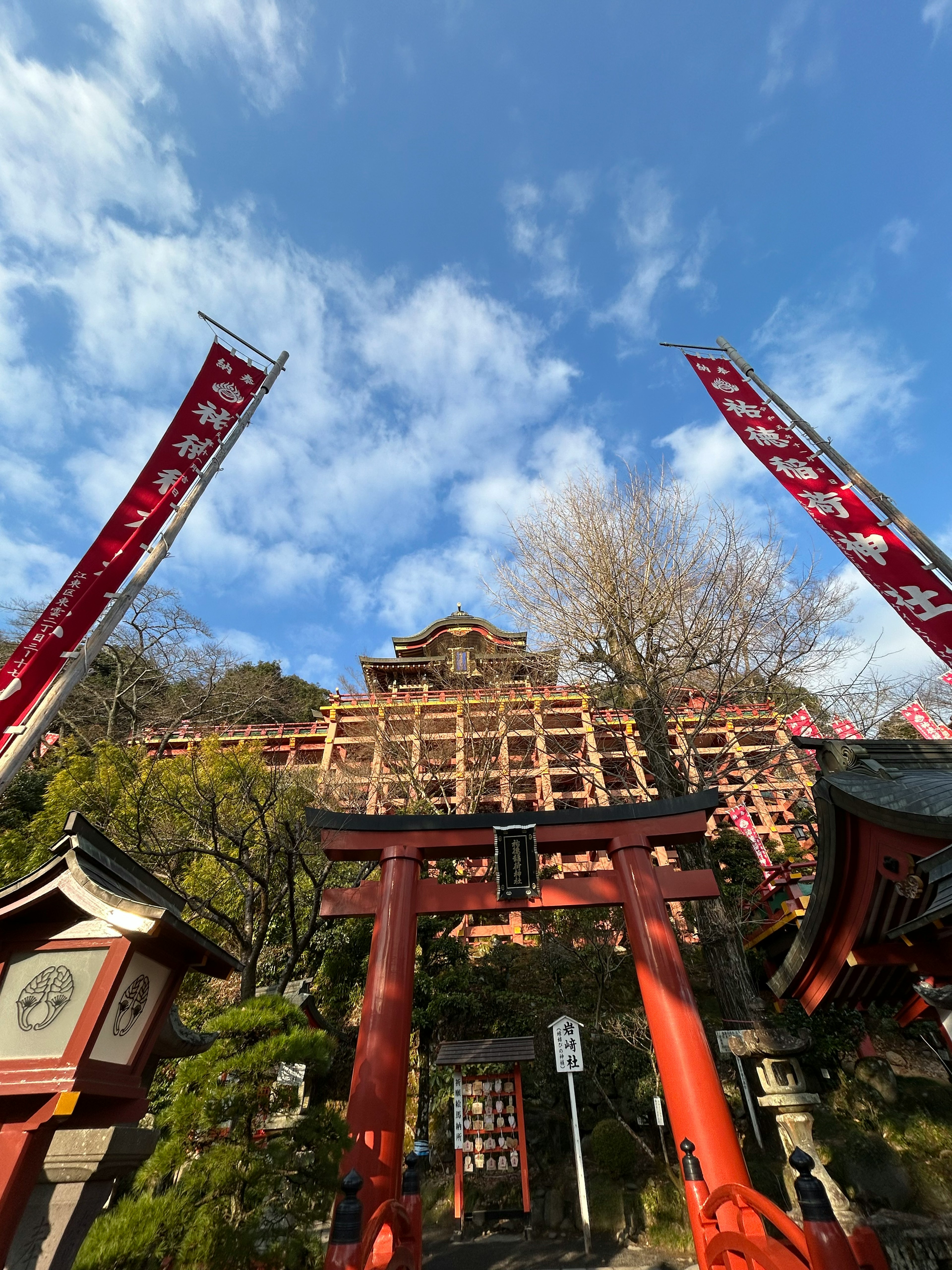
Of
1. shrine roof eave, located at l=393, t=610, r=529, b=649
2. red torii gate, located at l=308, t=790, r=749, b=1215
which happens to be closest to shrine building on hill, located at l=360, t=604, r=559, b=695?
shrine roof eave, located at l=393, t=610, r=529, b=649

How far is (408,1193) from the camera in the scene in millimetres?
4090

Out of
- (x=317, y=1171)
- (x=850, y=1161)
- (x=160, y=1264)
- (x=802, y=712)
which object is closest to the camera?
(x=160, y=1264)

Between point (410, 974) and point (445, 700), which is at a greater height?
point (445, 700)

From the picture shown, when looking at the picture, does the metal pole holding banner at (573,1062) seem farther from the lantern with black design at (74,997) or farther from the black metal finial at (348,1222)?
the lantern with black design at (74,997)

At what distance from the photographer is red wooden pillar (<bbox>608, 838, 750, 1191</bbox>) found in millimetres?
4738

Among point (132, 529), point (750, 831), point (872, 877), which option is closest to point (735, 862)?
point (750, 831)

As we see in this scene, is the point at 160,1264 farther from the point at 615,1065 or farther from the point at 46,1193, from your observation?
the point at 615,1065

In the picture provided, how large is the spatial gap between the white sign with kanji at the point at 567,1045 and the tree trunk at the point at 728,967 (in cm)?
205

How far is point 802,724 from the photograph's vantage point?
38.0ft

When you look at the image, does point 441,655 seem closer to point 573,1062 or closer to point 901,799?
point 573,1062

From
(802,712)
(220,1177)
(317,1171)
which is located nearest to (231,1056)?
(220,1177)

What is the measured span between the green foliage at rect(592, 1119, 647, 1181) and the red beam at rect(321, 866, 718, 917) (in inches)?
190

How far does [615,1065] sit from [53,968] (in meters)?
8.94

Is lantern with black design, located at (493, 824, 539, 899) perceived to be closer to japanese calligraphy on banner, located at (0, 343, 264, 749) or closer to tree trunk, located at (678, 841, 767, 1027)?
tree trunk, located at (678, 841, 767, 1027)
